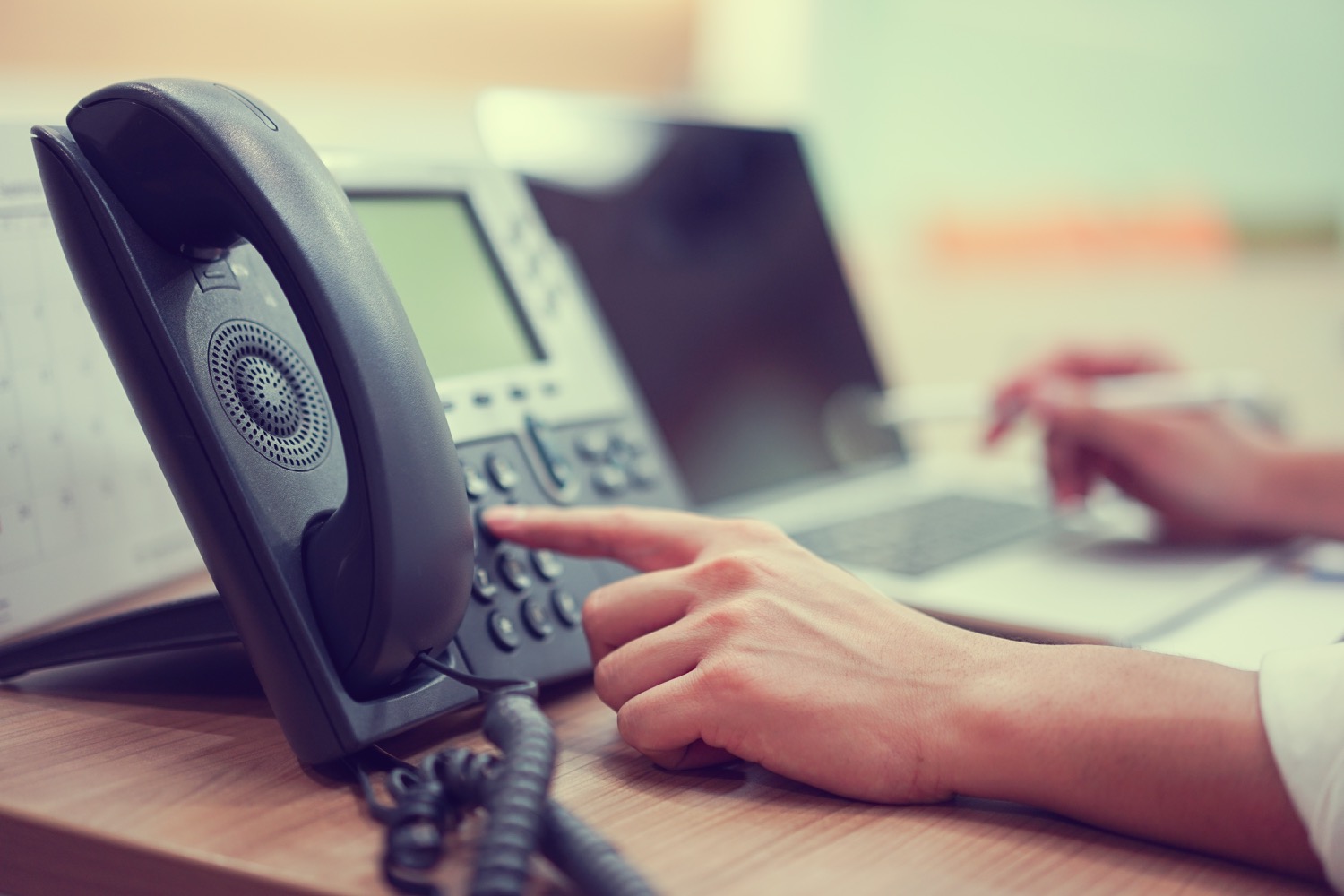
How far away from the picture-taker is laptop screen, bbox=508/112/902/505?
80cm

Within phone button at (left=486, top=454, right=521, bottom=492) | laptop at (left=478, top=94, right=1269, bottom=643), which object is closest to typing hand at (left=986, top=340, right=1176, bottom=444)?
laptop at (left=478, top=94, right=1269, bottom=643)

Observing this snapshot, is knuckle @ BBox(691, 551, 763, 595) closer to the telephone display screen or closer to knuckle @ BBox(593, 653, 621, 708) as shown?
knuckle @ BBox(593, 653, 621, 708)

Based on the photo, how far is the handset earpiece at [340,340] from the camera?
362 mm

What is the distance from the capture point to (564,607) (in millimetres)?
481

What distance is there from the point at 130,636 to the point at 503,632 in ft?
0.53

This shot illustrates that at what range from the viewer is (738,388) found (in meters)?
0.86

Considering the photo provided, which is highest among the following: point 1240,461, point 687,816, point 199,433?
point 199,433

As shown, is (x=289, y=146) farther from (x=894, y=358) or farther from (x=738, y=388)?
(x=894, y=358)

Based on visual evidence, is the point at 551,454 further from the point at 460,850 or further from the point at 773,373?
the point at 773,373

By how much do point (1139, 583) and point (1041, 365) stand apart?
1.43 feet

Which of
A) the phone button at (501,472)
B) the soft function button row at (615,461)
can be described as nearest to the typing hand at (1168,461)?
the soft function button row at (615,461)

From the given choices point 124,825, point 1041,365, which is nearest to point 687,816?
point 124,825

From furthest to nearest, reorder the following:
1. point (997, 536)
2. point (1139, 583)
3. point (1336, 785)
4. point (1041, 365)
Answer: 1. point (1041, 365)
2. point (997, 536)
3. point (1139, 583)
4. point (1336, 785)

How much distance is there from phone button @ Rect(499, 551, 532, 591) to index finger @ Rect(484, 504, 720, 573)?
0.01 meters
